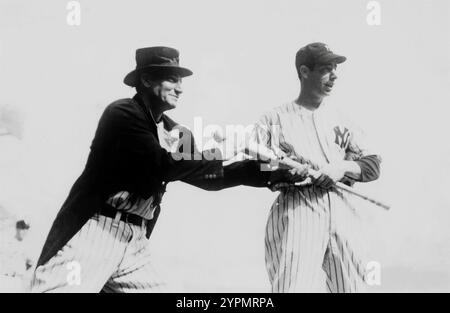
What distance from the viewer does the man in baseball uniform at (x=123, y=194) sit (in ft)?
14.5

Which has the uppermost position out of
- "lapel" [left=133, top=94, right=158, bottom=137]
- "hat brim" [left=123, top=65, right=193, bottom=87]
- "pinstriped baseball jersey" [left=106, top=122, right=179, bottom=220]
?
"hat brim" [left=123, top=65, right=193, bottom=87]

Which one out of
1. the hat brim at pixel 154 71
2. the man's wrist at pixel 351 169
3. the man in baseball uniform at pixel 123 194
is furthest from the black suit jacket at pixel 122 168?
the man's wrist at pixel 351 169

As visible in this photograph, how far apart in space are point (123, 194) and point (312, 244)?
1224mm

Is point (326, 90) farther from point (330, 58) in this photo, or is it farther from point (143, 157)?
point (143, 157)

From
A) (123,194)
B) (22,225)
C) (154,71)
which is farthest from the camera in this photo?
(22,225)

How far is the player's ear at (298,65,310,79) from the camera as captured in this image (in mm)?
5250

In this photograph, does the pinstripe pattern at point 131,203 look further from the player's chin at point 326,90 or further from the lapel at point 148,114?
the player's chin at point 326,90

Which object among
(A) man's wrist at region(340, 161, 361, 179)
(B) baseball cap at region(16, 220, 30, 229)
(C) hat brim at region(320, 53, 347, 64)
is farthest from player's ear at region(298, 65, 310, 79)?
(B) baseball cap at region(16, 220, 30, 229)

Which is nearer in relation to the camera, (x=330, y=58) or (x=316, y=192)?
(x=316, y=192)

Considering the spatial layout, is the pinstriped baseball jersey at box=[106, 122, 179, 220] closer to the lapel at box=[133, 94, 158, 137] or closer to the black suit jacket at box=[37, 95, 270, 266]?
the black suit jacket at box=[37, 95, 270, 266]

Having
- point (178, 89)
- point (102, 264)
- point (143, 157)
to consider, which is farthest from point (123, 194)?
point (178, 89)

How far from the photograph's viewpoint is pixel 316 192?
506 centimetres

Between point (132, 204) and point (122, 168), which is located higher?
point (122, 168)
